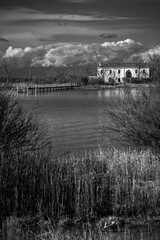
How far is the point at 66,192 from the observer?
527 inches

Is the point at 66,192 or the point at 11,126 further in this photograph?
the point at 11,126

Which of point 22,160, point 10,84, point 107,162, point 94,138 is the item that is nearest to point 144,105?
point 107,162

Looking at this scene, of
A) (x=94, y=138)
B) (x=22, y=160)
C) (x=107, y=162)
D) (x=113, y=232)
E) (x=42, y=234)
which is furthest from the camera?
(x=94, y=138)

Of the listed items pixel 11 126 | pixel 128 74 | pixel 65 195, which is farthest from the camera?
pixel 128 74

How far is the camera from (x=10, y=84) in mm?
16781

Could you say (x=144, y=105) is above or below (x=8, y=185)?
above

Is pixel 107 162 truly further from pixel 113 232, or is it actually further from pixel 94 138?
pixel 94 138

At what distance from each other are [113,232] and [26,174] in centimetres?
307

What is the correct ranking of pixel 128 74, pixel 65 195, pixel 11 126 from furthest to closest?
1. pixel 128 74
2. pixel 11 126
3. pixel 65 195

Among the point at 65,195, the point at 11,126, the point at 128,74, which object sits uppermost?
the point at 128,74

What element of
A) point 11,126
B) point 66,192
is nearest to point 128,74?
point 11,126

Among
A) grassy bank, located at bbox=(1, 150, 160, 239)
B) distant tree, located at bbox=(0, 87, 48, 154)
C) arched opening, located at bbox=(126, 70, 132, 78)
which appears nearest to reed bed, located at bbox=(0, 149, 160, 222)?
grassy bank, located at bbox=(1, 150, 160, 239)

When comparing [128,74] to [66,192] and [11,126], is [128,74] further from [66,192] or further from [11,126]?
[66,192]

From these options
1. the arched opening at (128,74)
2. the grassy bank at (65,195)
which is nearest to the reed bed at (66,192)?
the grassy bank at (65,195)
